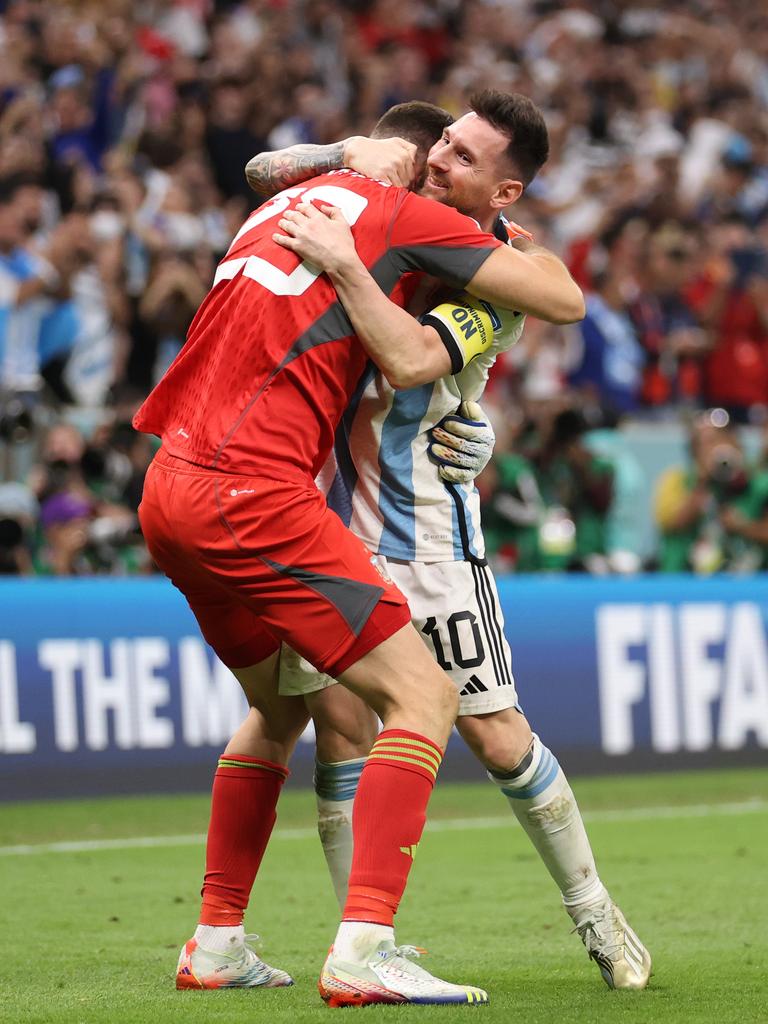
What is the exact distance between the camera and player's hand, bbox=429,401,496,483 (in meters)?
4.75

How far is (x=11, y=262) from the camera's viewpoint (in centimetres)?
1151

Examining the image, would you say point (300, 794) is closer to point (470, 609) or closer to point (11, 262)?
point (11, 262)

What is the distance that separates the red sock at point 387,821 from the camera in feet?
13.8

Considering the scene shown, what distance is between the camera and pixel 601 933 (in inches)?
184

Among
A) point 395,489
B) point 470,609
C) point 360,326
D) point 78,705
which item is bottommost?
point 78,705

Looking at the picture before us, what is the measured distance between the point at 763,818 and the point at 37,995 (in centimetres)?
537

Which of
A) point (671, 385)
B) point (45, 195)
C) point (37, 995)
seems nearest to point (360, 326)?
point (37, 995)

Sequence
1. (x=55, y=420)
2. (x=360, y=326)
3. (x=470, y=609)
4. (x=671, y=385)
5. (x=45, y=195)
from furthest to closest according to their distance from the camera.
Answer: (x=671, y=385), (x=45, y=195), (x=55, y=420), (x=470, y=609), (x=360, y=326)

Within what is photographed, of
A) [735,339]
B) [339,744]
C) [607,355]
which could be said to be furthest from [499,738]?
[735,339]

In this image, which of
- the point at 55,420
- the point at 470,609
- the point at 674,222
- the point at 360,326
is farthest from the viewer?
the point at 674,222

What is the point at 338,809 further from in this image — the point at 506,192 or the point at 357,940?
the point at 506,192

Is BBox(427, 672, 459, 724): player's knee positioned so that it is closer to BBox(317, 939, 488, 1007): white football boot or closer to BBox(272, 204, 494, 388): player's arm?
BBox(317, 939, 488, 1007): white football boot

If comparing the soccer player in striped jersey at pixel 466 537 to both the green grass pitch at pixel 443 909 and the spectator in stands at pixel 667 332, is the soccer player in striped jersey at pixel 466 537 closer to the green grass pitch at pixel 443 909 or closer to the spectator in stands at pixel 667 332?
the green grass pitch at pixel 443 909

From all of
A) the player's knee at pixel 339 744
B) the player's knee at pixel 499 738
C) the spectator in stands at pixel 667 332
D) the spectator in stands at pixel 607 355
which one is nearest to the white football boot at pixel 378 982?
the player's knee at pixel 499 738
